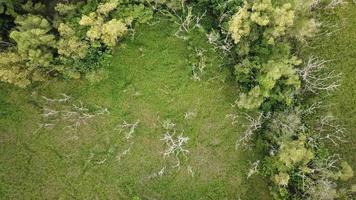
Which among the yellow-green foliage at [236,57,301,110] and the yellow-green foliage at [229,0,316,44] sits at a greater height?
the yellow-green foliage at [229,0,316,44]

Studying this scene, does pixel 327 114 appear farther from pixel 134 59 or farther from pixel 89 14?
pixel 89 14

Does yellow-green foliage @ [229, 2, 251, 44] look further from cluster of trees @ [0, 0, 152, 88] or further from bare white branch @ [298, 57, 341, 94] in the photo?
cluster of trees @ [0, 0, 152, 88]

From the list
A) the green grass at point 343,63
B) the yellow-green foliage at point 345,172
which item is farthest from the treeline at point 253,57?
the green grass at point 343,63

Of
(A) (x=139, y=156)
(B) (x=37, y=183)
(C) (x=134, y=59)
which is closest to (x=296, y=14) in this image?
(C) (x=134, y=59)

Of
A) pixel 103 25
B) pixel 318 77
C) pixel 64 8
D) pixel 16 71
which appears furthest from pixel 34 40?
pixel 318 77

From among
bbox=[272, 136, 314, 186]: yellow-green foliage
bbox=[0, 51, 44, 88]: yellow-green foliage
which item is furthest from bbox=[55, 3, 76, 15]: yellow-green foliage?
bbox=[272, 136, 314, 186]: yellow-green foliage

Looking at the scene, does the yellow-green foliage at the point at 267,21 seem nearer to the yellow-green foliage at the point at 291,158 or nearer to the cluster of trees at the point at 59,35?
the cluster of trees at the point at 59,35
